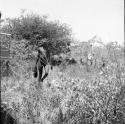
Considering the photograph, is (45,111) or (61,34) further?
(61,34)

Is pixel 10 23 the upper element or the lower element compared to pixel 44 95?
upper

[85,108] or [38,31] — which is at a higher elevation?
[38,31]

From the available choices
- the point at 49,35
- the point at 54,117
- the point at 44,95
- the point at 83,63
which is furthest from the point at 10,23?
the point at 54,117

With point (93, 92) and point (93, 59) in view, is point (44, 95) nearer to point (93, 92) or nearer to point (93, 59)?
point (93, 92)

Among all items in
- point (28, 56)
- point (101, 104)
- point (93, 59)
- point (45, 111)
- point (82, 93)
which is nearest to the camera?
point (101, 104)

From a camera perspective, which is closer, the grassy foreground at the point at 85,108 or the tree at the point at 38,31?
the grassy foreground at the point at 85,108

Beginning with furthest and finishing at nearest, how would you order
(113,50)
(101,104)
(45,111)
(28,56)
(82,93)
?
(28,56), (113,50), (45,111), (82,93), (101,104)

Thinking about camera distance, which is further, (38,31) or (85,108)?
(38,31)

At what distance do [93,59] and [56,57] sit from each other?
10.0ft

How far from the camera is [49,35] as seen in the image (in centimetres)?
2020

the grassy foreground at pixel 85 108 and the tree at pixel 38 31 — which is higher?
the tree at pixel 38 31

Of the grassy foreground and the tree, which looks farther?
the tree

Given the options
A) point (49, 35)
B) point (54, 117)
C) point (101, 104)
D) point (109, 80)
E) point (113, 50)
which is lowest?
point (54, 117)

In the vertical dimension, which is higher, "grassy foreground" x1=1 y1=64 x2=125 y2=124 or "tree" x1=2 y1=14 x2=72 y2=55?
"tree" x1=2 y1=14 x2=72 y2=55
